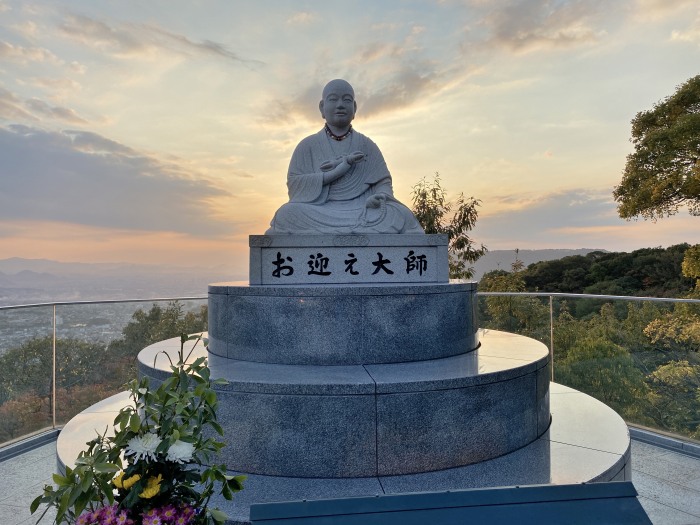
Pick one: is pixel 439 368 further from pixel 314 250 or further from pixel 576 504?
pixel 576 504

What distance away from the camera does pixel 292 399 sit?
10.0ft

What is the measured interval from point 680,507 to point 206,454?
367cm

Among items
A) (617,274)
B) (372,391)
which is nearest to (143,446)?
(372,391)

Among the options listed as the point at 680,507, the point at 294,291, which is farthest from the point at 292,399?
the point at 680,507

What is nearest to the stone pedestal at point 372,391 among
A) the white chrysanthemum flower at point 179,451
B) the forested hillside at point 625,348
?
the forested hillside at point 625,348

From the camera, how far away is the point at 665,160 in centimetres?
1010

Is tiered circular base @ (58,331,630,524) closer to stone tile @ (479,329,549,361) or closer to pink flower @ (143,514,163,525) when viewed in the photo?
stone tile @ (479,329,549,361)

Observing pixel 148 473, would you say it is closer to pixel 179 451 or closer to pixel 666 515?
pixel 179 451

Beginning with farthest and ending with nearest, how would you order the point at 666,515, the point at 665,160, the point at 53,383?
the point at 665,160 → the point at 53,383 → the point at 666,515

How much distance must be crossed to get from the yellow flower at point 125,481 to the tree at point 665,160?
11.0m

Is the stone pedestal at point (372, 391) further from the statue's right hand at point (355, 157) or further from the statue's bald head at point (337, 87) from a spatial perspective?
the statue's bald head at point (337, 87)

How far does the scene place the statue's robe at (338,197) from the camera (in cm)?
495

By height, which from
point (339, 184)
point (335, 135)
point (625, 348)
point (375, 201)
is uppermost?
point (335, 135)

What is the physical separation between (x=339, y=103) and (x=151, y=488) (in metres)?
4.57
